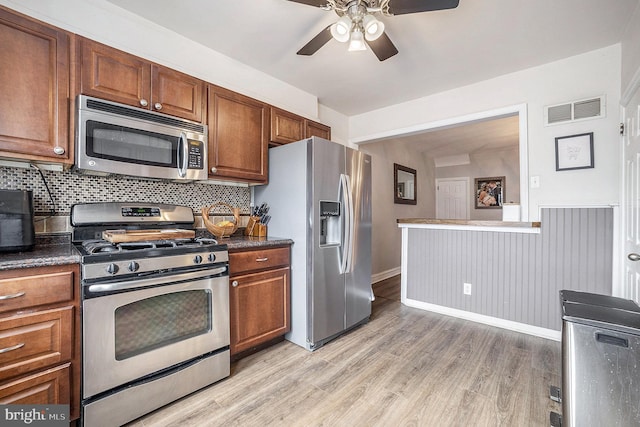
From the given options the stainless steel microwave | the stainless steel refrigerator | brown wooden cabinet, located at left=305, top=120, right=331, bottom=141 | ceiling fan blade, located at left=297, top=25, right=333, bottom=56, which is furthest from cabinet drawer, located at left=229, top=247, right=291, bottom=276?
ceiling fan blade, located at left=297, top=25, right=333, bottom=56

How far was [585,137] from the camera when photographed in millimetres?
2324

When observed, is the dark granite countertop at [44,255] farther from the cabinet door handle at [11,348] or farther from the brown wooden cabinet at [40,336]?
the cabinet door handle at [11,348]

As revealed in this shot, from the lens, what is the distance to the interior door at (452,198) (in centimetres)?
632

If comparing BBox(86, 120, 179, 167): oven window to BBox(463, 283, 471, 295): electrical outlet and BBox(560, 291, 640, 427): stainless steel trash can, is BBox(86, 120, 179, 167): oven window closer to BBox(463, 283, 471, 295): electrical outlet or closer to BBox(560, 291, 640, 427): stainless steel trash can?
BBox(560, 291, 640, 427): stainless steel trash can

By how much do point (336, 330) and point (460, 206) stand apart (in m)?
5.09

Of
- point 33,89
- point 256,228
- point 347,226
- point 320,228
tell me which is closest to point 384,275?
point 347,226

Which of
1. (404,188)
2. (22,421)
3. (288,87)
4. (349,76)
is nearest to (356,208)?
(349,76)

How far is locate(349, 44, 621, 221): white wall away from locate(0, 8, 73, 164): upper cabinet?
3199 millimetres

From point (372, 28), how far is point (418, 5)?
0.88 feet

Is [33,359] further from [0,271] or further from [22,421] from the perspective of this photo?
[0,271]

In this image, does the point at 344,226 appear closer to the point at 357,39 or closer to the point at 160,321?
the point at 357,39

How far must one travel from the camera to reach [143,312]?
156 cm

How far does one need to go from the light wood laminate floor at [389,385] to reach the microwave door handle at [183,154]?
147cm

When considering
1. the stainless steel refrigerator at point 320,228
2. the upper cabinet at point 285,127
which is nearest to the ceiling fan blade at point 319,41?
the stainless steel refrigerator at point 320,228
